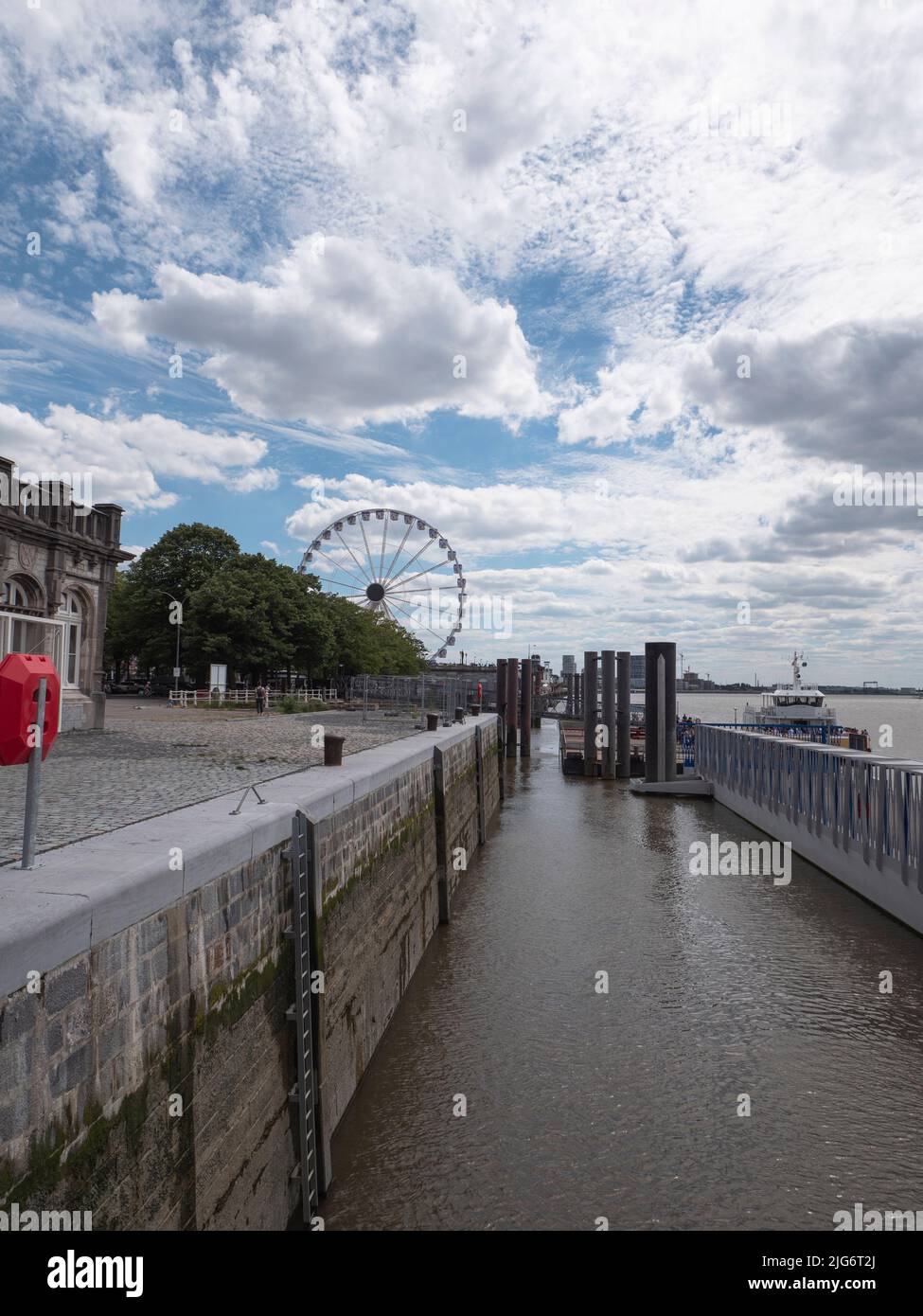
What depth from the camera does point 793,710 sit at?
43.3 m

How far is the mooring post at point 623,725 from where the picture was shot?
3441 cm

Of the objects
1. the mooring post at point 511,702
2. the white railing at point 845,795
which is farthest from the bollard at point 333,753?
the mooring post at point 511,702

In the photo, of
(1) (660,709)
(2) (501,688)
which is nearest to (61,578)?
(1) (660,709)

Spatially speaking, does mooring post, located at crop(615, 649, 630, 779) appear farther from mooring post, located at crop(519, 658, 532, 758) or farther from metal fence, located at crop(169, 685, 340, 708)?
metal fence, located at crop(169, 685, 340, 708)

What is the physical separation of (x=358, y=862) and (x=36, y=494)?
11792mm

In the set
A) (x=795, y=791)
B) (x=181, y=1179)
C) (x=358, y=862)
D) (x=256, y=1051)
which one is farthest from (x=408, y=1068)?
(x=795, y=791)

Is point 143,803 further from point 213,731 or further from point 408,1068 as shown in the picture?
point 213,731

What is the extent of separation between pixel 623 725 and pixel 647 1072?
86.2ft

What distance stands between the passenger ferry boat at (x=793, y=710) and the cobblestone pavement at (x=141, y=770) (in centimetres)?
2549

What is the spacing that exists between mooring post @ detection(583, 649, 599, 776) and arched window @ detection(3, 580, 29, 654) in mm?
23378

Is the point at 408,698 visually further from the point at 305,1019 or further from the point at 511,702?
the point at 305,1019

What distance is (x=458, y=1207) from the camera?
6.43 meters

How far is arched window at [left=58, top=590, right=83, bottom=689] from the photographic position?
733 inches
